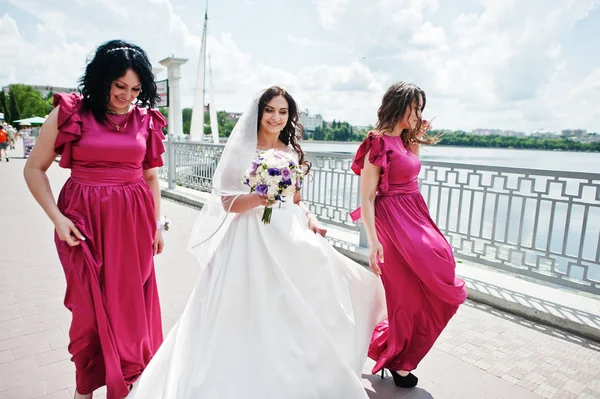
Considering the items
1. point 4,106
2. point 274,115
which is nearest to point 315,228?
point 274,115

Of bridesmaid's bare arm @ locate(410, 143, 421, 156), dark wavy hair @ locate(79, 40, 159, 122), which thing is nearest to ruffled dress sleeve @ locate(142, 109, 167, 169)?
dark wavy hair @ locate(79, 40, 159, 122)

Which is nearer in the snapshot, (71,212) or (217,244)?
(71,212)

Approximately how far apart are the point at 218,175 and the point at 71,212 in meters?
0.85

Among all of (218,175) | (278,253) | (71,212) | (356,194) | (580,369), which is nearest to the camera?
(71,212)

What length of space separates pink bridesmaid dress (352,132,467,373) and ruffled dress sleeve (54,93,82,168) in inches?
70.0

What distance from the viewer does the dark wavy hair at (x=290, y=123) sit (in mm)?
2730

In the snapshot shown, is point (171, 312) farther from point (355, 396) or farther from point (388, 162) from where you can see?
point (388, 162)

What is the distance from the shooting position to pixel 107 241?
7.66ft

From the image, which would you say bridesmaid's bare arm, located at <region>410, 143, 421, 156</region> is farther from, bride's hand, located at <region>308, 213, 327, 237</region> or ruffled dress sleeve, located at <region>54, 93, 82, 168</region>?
ruffled dress sleeve, located at <region>54, 93, 82, 168</region>

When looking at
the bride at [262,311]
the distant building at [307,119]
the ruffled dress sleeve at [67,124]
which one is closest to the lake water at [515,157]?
the distant building at [307,119]

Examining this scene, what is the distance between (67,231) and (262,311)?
1.10m

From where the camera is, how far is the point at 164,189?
1181cm

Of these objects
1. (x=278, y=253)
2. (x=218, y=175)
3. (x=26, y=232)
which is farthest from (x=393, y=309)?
(x=26, y=232)

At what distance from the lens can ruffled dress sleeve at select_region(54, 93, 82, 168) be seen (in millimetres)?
2160
